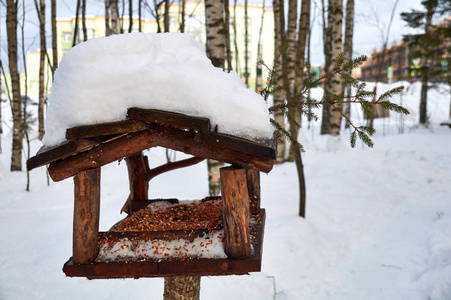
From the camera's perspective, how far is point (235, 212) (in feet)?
5.57

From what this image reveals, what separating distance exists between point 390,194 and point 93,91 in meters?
6.93

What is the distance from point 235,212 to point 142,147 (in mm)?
508

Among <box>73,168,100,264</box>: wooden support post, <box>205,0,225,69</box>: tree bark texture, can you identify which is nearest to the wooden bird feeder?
<box>73,168,100,264</box>: wooden support post

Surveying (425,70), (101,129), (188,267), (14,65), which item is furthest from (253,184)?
(425,70)

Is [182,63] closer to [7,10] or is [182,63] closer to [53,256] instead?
[53,256]

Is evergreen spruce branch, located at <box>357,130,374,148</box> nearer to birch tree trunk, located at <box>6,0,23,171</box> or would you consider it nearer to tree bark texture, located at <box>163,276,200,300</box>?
tree bark texture, located at <box>163,276,200,300</box>

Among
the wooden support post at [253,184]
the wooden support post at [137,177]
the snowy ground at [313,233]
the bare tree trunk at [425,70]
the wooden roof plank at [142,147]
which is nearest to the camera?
the wooden roof plank at [142,147]

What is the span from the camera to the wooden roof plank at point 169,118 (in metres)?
1.49

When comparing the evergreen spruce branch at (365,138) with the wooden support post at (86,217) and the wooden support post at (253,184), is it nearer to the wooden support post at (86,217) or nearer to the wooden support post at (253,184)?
the wooden support post at (253,184)

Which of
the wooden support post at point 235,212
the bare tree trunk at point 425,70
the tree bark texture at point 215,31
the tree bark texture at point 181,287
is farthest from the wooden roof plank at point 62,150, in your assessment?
the bare tree trunk at point 425,70

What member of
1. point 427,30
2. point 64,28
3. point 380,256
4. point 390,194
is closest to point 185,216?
point 380,256

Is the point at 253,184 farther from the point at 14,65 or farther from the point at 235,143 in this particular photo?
the point at 14,65

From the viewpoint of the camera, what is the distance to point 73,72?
1.62m

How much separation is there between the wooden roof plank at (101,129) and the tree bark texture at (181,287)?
3.34ft
